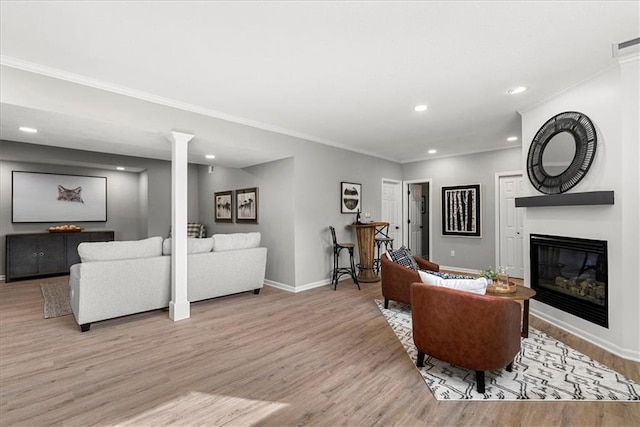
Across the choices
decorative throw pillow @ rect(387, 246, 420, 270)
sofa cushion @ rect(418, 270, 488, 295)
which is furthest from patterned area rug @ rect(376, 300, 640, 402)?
decorative throw pillow @ rect(387, 246, 420, 270)

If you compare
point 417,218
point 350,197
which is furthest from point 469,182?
point 350,197

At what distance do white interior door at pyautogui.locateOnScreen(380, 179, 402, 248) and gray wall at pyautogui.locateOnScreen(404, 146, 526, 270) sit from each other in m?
0.55

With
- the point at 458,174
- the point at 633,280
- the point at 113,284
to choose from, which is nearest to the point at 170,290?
the point at 113,284

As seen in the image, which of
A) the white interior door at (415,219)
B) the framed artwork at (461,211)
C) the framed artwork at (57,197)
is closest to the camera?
the framed artwork at (57,197)

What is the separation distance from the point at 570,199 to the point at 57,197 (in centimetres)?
879

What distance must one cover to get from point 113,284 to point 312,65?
319 centimetres

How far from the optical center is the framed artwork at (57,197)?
6.01 meters

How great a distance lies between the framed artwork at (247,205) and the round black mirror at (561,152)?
4341 millimetres

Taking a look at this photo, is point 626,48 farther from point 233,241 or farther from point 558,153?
point 233,241

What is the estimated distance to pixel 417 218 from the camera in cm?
795

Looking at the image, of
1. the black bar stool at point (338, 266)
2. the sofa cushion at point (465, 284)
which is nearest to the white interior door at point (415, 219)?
the black bar stool at point (338, 266)

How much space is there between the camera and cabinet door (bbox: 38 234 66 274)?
19.1 feet

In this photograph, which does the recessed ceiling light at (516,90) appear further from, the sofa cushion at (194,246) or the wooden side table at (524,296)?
the sofa cushion at (194,246)

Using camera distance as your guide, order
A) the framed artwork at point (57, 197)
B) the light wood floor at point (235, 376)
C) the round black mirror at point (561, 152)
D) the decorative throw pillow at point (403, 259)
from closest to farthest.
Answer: the light wood floor at point (235, 376) → the round black mirror at point (561, 152) → the decorative throw pillow at point (403, 259) → the framed artwork at point (57, 197)
